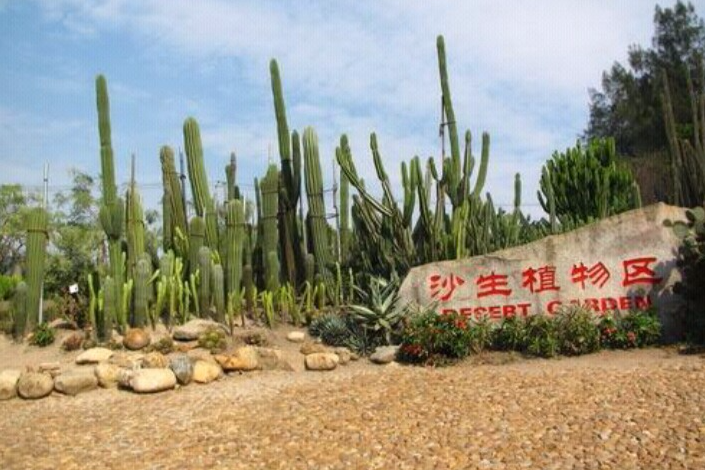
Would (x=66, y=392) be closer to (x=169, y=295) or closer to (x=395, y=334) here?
(x=169, y=295)

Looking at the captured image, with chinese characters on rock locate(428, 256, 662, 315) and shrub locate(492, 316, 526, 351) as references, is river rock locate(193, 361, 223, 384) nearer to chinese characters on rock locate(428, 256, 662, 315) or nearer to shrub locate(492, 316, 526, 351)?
chinese characters on rock locate(428, 256, 662, 315)

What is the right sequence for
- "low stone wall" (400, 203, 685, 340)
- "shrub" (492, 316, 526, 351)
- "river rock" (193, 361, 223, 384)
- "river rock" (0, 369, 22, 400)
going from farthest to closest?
"low stone wall" (400, 203, 685, 340) < "shrub" (492, 316, 526, 351) < "river rock" (193, 361, 223, 384) < "river rock" (0, 369, 22, 400)

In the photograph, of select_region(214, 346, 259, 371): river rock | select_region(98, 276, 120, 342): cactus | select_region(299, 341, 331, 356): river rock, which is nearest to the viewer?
select_region(214, 346, 259, 371): river rock

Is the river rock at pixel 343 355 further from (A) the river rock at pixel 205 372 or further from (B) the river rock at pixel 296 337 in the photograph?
(A) the river rock at pixel 205 372

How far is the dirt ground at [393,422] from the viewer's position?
15.0 ft

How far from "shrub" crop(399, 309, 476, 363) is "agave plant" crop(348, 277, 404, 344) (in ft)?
1.91

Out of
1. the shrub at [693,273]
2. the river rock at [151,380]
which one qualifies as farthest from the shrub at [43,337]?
the shrub at [693,273]

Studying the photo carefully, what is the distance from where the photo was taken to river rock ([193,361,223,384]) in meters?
7.27

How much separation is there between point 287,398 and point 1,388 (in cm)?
303

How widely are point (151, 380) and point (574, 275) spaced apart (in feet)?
17.3

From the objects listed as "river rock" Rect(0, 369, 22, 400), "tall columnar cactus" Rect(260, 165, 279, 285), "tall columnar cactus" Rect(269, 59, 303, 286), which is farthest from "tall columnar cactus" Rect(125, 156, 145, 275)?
"river rock" Rect(0, 369, 22, 400)

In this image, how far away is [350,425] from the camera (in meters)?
5.36

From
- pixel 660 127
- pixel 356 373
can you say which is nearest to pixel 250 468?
pixel 356 373

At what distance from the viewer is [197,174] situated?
35.6ft
